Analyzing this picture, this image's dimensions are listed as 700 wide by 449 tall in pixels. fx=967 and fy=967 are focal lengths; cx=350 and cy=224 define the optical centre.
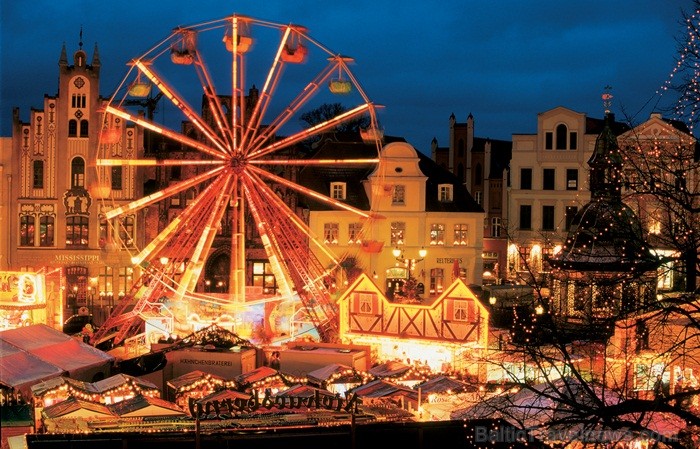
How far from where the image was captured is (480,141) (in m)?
59.7

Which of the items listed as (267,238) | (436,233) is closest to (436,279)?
(436,233)

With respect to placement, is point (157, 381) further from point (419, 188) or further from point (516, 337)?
point (419, 188)

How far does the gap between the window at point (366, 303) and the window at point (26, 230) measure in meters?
23.5

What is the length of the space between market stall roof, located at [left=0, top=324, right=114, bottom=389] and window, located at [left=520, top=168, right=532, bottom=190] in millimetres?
28424

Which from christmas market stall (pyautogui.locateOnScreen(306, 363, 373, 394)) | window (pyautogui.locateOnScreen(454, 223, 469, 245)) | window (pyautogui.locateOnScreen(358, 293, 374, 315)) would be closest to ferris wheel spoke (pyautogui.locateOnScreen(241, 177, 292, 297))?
window (pyautogui.locateOnScreen(358, 293, 374, 315))

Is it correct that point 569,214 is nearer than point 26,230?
No

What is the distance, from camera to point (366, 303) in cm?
3175

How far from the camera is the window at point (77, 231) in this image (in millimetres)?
48875

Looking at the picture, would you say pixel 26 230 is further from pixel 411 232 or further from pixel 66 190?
pixel 411 232

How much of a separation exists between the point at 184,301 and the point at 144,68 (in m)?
8.53

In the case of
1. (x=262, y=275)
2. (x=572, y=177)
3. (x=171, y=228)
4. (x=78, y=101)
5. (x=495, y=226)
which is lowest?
(x=262, y=275)

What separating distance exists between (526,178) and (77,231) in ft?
77.4

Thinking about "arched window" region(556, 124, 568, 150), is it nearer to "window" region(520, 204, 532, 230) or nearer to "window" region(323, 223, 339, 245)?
"window" region(520, 204, 532, 230)

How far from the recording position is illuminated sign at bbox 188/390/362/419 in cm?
2128
